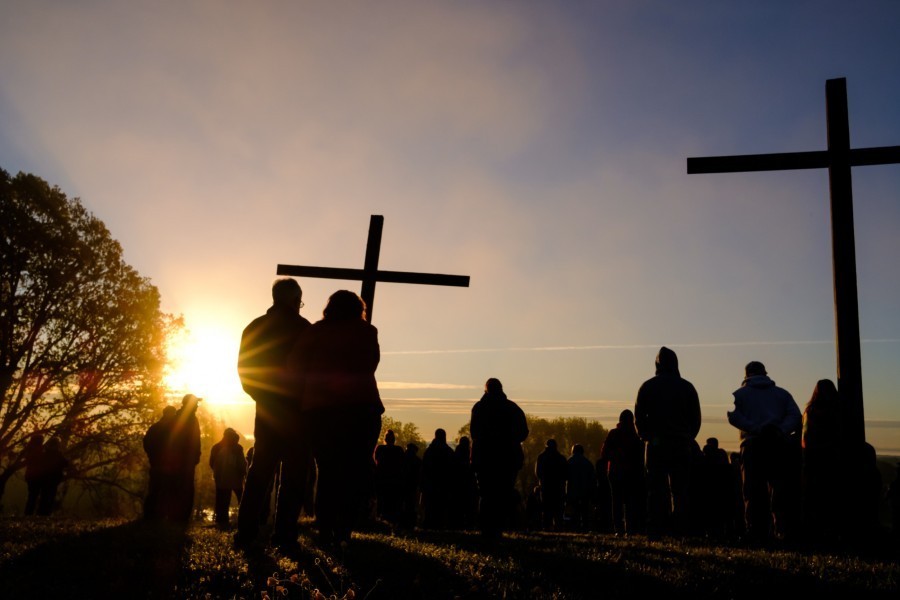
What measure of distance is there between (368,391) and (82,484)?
21589 mm

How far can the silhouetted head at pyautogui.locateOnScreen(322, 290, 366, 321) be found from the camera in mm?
5914

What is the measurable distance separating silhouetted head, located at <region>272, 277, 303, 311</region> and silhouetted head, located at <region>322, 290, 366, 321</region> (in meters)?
0.36

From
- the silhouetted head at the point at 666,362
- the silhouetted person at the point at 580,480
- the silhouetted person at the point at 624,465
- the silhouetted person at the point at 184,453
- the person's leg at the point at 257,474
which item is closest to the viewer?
the person's leg at the point at 257,474

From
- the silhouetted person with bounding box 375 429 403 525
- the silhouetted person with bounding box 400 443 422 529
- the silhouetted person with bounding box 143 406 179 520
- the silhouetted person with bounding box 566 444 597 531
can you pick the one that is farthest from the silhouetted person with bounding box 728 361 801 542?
the silhouetted person with bounding box 143 406 179 520

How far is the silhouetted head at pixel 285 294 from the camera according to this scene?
6.18 metres

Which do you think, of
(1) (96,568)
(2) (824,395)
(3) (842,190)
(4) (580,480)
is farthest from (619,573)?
(4) (580,480)

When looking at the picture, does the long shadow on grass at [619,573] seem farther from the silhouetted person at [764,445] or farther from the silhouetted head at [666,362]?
the silhouetted head at [666,362]

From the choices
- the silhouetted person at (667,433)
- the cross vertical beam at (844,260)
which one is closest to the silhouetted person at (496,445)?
the silhouetted person at (667,433)

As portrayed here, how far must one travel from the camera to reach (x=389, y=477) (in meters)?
13.7

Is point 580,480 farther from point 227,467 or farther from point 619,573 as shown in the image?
point 619,573

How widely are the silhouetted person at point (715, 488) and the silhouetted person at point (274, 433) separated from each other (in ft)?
36.7

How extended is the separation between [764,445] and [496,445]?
330 cm

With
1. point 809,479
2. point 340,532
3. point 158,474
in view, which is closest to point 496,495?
point 340,532

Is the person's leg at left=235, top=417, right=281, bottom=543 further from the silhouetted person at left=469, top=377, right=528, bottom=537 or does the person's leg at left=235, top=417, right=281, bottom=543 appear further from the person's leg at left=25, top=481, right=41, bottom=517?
the person's leg at left=25, top=481, right=41, bottom=517
